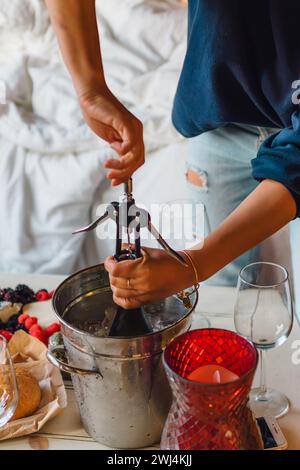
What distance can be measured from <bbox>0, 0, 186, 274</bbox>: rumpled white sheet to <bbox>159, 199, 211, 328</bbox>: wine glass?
787 mm

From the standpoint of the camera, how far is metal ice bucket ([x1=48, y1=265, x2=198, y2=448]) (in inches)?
28.8

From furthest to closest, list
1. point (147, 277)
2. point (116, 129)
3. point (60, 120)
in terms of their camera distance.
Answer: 1. point (60, 120)
2. point (116, 129)
3. point (147, 277)

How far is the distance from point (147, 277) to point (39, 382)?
10.6 inches

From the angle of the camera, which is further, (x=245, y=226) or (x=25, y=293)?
(x=25, y=293)

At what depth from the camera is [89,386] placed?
77cm

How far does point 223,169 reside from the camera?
1221 mm

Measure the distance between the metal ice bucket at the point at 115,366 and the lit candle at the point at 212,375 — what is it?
0.07 meters

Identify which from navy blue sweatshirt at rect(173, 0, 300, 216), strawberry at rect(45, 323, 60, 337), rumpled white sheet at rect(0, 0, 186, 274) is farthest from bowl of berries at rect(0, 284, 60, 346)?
rumpled white sheet at rect(0, 0, 186, 274)

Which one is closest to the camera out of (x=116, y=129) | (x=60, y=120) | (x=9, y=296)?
(x=116, y=129)

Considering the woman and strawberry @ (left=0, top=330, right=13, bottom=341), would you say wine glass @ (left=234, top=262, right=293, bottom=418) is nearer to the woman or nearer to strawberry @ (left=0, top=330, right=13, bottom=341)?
the woman

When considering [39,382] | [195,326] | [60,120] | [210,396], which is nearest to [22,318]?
[39,382]

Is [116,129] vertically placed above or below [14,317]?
above

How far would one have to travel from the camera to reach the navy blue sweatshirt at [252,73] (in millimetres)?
811

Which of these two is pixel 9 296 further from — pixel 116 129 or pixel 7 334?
pixel 116 129
